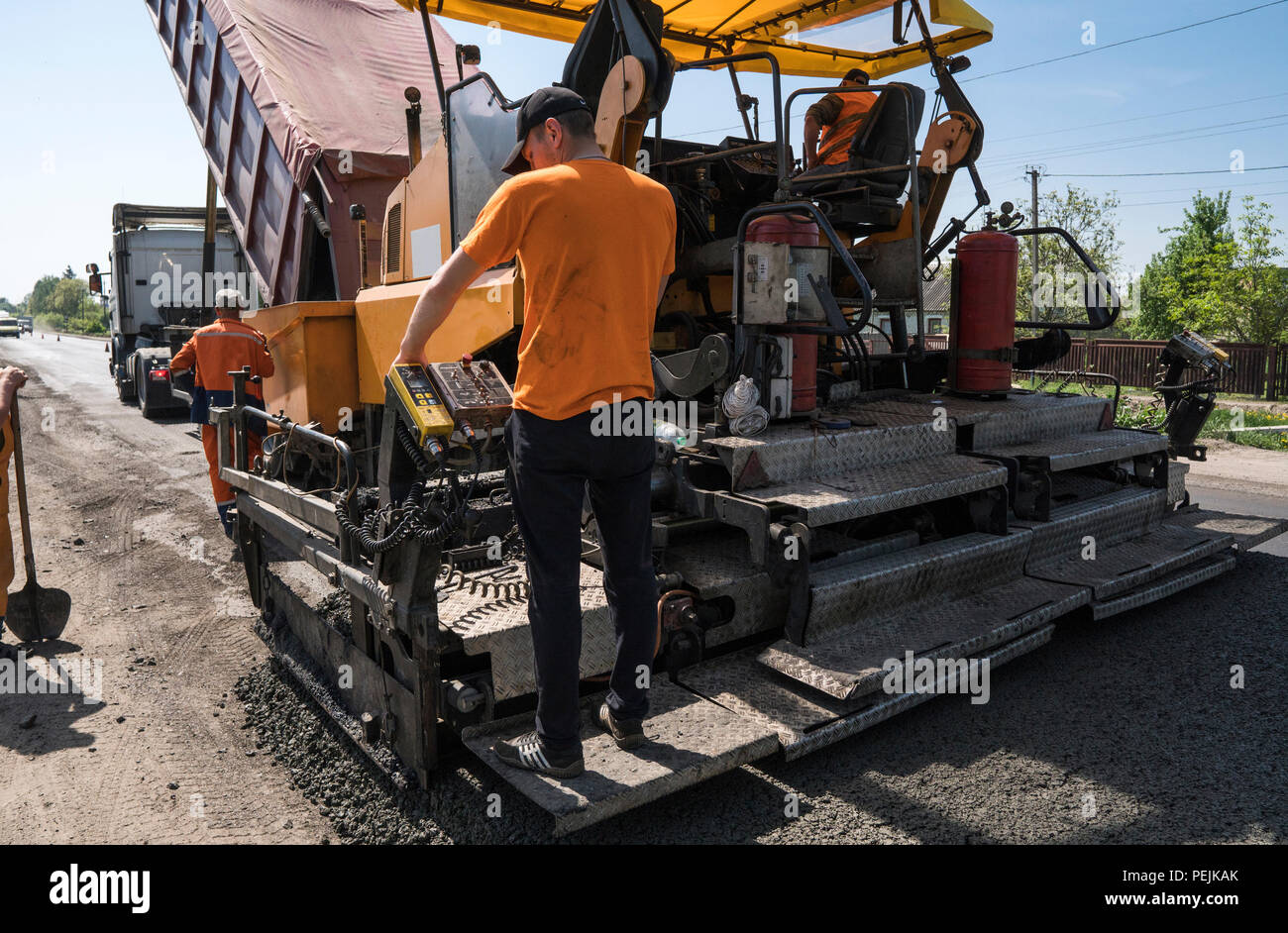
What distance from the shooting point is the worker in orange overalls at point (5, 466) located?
4039 mm

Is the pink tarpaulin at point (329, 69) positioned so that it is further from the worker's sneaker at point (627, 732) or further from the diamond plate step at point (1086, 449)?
the worker's sneaker at point (627, 732)

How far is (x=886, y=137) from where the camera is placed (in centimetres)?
480

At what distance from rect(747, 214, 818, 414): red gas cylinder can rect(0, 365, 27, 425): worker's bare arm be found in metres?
3.27

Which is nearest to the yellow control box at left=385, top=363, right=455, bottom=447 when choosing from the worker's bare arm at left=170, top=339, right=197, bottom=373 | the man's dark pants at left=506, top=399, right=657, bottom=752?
the man's dark pants at left=506, top=399, right=657, bottom=752

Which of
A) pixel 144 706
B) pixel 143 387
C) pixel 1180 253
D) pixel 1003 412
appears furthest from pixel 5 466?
pixel 1180 253

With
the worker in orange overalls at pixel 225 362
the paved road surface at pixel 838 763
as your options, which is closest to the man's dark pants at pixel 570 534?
the paved road surface at pixel 838 763

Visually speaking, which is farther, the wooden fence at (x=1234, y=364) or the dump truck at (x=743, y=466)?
the wooden fence at (x=1234, y=364)

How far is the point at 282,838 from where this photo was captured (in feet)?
8.85

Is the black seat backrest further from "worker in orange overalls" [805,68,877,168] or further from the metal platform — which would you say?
the metal platform

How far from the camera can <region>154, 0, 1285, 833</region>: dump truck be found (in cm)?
278

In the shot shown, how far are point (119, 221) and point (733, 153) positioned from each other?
13.6 m

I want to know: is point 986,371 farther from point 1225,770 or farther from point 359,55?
point 359,55

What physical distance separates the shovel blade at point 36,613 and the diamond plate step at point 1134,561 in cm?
453
